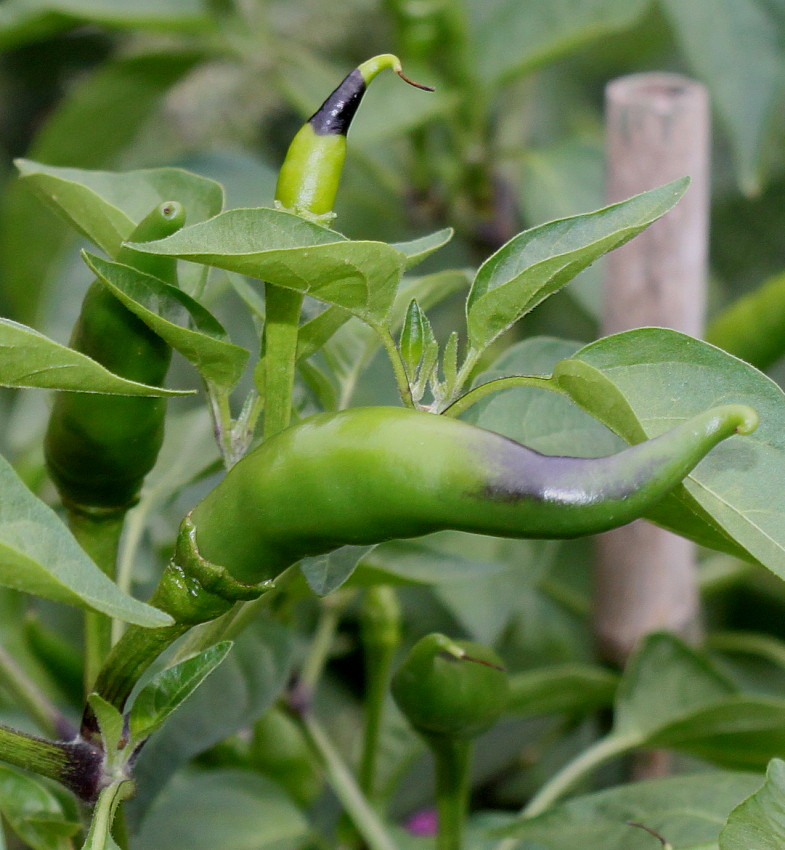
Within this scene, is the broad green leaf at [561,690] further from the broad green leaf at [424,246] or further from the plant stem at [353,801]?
the broad green leaf at [424,246]

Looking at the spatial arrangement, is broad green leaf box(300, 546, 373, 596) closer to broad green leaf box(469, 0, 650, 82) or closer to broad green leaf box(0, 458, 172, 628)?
broad green leaf box(0, 458, 172, 628)

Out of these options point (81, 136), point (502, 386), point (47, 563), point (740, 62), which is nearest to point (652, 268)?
point (740, 62)

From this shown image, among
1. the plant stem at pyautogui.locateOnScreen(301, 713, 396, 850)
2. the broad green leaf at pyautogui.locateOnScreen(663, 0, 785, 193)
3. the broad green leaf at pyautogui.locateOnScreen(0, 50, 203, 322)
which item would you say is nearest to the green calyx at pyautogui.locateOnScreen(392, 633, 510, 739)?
the plant stem at pyautogui.locateOnScreen(301, 713, 396, 850)

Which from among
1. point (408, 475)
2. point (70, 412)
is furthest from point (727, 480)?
point (70, 412)

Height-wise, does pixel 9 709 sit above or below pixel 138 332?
below

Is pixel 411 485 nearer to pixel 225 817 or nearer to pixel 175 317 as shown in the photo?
pixel 175 317

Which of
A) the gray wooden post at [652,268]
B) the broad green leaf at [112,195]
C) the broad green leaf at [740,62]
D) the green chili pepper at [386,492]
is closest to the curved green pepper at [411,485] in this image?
the green chili pepper at [386,492]

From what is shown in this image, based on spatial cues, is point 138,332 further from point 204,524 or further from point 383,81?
point 383,81
